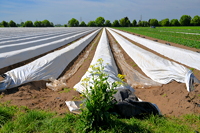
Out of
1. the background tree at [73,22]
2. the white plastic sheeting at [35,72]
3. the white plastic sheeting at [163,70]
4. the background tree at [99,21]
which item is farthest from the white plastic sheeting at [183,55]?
the background tree at [99,21]

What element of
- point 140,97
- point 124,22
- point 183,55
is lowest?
point 140,97

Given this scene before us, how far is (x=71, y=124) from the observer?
9.82ft

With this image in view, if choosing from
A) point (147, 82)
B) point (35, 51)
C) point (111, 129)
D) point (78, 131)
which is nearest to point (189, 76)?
point (147, 82)

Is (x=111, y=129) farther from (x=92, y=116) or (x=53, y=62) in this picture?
(x=53, y=62)

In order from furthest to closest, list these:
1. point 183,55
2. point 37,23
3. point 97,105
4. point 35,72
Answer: point 37,23, point 183,55, point 35,72, point 97,105

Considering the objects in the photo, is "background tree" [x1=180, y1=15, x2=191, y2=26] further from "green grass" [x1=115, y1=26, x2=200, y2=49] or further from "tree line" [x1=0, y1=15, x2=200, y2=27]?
"green grass" [x1=115, y1=26, x2=200, y2=49]

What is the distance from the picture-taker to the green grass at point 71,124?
2.82 meters

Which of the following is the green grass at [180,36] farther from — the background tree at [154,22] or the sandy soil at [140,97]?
the background tree at [154,22]

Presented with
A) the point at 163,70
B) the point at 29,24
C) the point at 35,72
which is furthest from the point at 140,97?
the point at 29,24

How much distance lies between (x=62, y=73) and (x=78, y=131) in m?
4.70

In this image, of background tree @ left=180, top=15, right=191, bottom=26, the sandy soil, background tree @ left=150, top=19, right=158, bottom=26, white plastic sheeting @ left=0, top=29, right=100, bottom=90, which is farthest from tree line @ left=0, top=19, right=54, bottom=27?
the sandy soil

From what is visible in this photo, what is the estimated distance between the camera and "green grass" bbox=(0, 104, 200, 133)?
2.82 m

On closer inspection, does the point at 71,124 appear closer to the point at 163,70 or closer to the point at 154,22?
the point at 163,70

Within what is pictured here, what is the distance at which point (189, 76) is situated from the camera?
15.9 feet
